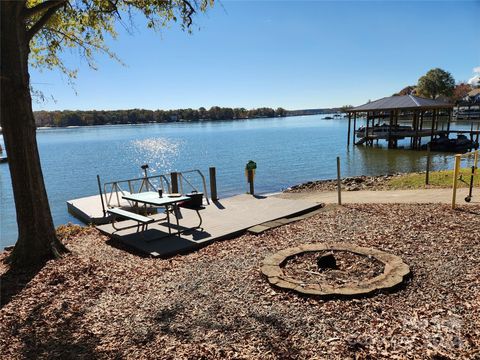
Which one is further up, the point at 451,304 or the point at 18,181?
the point at 18,181

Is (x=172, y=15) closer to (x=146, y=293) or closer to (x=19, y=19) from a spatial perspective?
(x=19, y=19)

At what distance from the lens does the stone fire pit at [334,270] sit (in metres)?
4.40

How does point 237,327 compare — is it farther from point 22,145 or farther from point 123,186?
point 123,186

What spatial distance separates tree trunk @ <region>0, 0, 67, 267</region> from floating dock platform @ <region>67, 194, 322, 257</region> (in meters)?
1.74

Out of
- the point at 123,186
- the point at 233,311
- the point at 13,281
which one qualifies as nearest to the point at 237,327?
the point at 233,311

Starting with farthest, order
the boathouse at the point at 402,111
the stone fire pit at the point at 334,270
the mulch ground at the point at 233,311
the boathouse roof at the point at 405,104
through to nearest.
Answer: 1. the boathouse at the point at 402,111
2. the boathouse roof at the point at 405,104
3. the stone fire pit at the point at 334,270
4. the mulch ground at the point at 233,311

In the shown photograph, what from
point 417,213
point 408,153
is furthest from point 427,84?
point 417,213

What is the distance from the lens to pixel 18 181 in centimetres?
571

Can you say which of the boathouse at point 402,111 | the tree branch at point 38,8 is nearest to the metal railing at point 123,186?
the tree branch at point 38,8

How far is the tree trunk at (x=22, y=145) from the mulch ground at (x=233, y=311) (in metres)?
0.41

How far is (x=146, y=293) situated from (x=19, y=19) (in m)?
4.67

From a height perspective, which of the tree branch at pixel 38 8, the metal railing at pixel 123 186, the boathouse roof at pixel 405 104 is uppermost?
the tree branch at pixel 38 8

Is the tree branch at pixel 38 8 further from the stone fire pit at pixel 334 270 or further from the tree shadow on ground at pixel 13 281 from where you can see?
the stone fire pit at pixel 334 270

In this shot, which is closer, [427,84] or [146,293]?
[146,293]
